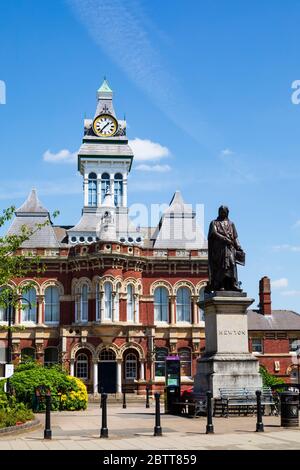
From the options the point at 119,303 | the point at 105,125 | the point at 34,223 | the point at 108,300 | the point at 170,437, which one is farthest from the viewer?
the point at 105,125

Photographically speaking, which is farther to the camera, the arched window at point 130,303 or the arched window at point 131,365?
the arched window at point 130,303

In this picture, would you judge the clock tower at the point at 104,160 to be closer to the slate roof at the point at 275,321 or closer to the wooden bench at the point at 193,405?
the slate roof at the point at 275,321

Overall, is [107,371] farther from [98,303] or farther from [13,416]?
[13,416]

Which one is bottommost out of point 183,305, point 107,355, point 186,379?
point 186,379

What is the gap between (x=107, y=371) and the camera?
1950 inches

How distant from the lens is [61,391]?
94.0 ft

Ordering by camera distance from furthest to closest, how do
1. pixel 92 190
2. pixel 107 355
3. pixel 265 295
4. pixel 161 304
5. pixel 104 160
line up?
1. pixel 104 160
2. pixel 92 190
3. pixel 265 295
4. pixel 161 304
5. pixel 107 355

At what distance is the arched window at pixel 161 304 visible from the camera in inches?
2093

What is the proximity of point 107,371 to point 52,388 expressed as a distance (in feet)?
72.9

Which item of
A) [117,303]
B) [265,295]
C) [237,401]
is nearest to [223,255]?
[237,401]

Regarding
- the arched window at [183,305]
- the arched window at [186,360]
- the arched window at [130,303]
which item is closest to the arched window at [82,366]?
the arched window at [130,303]

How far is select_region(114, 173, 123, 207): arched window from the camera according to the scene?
62.1 m

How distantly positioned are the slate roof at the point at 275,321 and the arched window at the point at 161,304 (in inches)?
341
